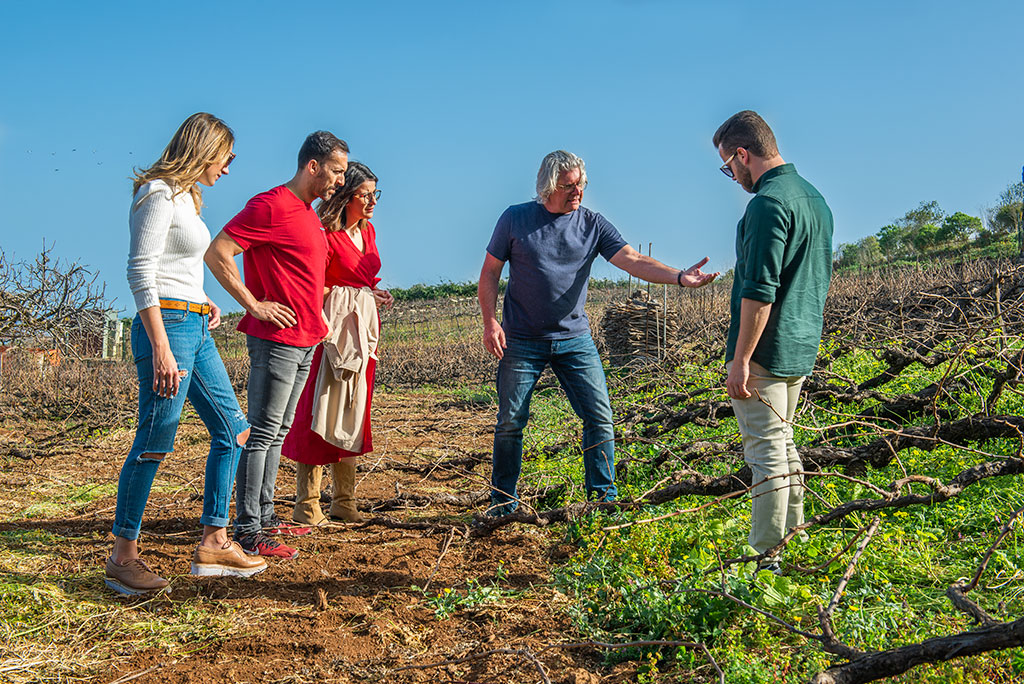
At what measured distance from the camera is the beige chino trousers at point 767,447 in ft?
9.04

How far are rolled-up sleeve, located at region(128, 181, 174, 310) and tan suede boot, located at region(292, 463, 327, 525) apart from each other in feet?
5.28

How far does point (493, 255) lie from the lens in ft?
13.4

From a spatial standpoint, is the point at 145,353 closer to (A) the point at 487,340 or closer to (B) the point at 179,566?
(B) the point at 179,566

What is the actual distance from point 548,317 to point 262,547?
1.81 meters

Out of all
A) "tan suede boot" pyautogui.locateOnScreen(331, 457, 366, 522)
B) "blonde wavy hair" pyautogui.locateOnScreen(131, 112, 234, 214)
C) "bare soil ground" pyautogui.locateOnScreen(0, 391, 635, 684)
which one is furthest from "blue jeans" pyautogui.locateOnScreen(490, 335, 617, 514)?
"blonde wavy hair" pyautogui.locateOnScreen(131, 112, 234, 214)

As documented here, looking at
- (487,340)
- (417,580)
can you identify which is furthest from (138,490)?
(487,340)

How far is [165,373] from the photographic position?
2992mm

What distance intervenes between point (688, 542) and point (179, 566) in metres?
2.32

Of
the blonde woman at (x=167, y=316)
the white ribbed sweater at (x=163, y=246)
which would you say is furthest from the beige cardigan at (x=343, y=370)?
the white ribbed sweater at (x=163, y=246)

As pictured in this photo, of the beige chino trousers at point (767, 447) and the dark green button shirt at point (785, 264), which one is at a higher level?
the dark green button shirt at point (785, 264)

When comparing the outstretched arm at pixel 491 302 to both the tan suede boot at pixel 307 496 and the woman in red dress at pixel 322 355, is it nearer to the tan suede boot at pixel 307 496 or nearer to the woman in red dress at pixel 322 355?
the woman in red dress at pixel 322 355

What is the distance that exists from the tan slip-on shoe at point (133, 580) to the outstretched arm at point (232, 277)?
1.17 metres

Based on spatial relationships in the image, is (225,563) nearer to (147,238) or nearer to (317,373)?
(317,373)

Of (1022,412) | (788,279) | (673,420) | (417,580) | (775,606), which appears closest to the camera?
(775,606)
